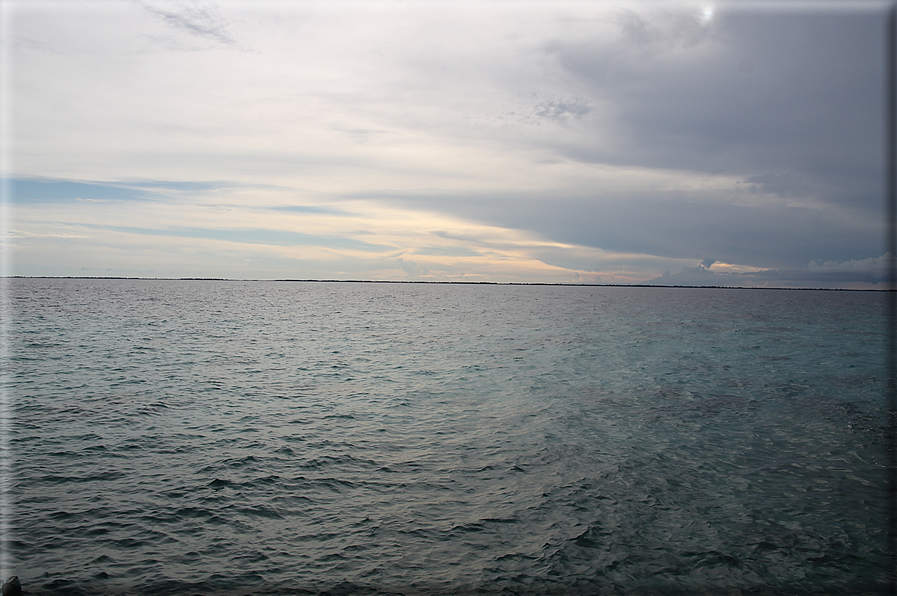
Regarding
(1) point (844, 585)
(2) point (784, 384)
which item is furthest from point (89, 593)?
(2) point (784, 384)

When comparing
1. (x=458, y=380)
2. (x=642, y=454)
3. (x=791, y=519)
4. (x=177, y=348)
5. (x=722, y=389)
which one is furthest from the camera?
(x=177, y=348)

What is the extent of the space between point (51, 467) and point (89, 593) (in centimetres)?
890

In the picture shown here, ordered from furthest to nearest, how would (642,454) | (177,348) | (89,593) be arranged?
(177,348)
(642,454)
(89,593)

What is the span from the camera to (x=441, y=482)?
51.3ft

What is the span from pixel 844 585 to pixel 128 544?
647 inches

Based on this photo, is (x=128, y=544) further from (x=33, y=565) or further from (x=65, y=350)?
(x=65, y=350)

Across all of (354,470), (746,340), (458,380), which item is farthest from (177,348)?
(746,340)

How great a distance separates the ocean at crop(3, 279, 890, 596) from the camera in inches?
426

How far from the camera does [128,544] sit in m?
11.6

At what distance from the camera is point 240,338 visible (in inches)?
2229

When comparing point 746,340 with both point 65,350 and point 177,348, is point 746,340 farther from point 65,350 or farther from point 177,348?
point 65,350

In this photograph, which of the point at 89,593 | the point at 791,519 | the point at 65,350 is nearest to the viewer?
the point at 89,593

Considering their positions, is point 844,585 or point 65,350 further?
point 65,350

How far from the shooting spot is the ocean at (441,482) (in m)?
10.8
